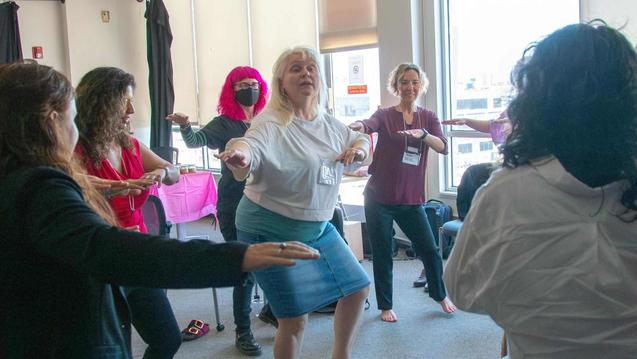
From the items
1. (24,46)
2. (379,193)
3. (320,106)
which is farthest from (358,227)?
(24,46)

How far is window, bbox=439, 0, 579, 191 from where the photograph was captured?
4641 mm

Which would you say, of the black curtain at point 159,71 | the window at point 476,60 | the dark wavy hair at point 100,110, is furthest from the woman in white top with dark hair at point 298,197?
the black curtain at point 159,71

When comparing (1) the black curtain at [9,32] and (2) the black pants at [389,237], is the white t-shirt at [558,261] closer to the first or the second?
(2) the black pants at [389,237]

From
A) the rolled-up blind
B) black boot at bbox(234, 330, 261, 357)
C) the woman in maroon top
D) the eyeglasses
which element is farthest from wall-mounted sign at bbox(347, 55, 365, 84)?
black boot at bbox(234, 330, 261, 357)

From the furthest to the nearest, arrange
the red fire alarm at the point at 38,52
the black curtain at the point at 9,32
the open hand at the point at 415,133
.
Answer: the red fire alarm at the point at 38,52, the black curtain at the point at 9,32, the open hand at the point at 415,133

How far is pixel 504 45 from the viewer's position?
15.5 ft

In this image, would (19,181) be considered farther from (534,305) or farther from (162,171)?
(162,171)

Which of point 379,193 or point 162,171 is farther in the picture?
point 379,193

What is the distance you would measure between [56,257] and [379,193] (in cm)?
262

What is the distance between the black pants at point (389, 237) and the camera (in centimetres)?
355

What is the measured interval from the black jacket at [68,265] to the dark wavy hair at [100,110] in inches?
49.6

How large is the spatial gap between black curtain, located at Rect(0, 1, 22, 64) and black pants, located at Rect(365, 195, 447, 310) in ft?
17.3

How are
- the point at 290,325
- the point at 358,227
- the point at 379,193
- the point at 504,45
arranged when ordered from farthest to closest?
1. the point at 358,227
2. the point at 504,45
3. the point at 379,193
4. the point at 290,325

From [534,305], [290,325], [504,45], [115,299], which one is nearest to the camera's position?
[534,305]
